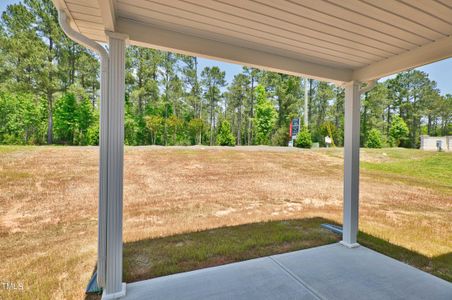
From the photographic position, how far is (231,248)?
113 inches

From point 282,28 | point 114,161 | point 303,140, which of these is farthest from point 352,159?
point 303,140

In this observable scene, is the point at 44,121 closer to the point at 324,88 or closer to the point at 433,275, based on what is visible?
the point at 433,275

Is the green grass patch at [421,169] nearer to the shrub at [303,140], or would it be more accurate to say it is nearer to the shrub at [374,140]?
the shrub at [303,140]

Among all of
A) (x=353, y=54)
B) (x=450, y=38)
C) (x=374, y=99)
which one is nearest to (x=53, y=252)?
(x=353, y=54)

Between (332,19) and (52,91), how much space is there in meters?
11.1

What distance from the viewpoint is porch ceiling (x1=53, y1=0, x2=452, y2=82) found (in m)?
1.46

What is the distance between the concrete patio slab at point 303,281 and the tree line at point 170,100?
30.7 ft

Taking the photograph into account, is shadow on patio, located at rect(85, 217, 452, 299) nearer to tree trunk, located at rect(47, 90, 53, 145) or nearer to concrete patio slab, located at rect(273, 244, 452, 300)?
concrete patio slab, located at rect(273, 244, 452, 300)

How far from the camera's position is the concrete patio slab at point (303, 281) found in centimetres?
186

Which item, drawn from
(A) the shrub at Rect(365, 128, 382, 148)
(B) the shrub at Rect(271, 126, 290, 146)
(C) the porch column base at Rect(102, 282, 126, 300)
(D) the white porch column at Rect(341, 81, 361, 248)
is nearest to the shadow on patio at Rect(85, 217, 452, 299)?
(C) the porch column base at Rect(102, 282, 126, 300)

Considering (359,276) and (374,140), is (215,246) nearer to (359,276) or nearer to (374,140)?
(359,276)

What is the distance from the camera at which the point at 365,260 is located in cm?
246

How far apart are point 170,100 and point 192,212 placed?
1176 centimetres

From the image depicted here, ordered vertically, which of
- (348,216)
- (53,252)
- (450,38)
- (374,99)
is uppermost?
(374,99)
